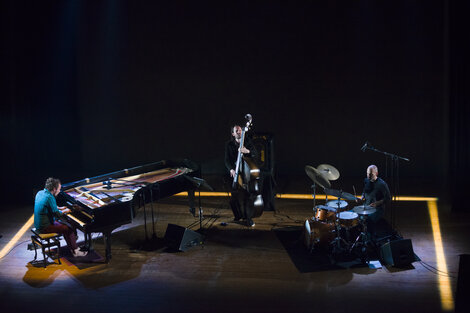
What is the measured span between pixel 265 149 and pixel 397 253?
305 cm

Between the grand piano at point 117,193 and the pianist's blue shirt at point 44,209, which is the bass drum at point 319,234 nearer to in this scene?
the grand piano at point 117,193

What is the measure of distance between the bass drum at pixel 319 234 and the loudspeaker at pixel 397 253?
0.67 meters

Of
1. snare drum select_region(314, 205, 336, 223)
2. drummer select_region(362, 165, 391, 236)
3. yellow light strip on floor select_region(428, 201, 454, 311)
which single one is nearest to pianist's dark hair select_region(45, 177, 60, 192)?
snare drum select_region(314, 205, 336, 223)

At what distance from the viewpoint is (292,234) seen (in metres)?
7.06

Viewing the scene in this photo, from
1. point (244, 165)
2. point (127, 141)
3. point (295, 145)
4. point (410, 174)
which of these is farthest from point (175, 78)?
point (410, 174)

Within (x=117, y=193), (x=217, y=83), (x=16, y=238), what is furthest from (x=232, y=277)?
(x=217, y=83)

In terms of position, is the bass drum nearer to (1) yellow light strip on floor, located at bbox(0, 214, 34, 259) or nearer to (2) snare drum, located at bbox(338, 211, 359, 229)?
(2) snare drum, located at bbox(338, 211, 359, 229)

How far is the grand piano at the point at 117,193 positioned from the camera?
5.74 m

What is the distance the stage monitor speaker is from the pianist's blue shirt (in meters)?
3.43

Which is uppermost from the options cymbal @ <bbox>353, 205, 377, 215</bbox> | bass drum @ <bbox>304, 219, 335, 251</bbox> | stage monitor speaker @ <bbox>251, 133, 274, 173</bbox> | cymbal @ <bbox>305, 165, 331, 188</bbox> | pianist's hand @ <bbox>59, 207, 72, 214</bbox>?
stage monitor speaker @ <bbox>251, 133, 274, 173</bbox>

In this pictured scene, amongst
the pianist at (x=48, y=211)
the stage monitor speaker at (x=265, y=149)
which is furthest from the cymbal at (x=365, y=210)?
the pianist at (x=48, y=211)

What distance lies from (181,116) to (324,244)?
6252mm

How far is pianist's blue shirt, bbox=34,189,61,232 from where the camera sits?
593 cm

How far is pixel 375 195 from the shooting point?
655cm
